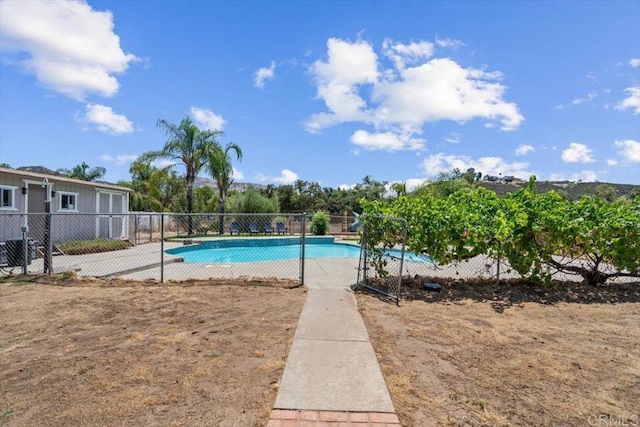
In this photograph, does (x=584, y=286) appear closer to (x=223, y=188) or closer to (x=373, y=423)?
(x=373, y=423)

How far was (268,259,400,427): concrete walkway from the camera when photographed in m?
2.63

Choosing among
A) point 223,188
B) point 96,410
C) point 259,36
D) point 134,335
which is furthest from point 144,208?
point 96,410

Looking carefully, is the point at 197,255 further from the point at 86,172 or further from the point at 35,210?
the point at 86,172

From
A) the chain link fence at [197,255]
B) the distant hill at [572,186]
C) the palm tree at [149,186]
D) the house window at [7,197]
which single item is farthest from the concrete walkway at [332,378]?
the distant hill at [572,186]

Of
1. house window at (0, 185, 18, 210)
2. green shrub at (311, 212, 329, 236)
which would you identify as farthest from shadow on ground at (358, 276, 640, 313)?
green shrub at (311, 212, 329, 236)

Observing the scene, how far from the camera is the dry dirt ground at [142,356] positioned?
8.98 ft

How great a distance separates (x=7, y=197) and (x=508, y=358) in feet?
46.6

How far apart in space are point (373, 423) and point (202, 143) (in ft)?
66.3

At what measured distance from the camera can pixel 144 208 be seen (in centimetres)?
2672

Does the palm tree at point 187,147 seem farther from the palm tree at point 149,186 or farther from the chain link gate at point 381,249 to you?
the chain link gate at point 381,249

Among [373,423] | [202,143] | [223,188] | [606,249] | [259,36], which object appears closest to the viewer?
[373,423]

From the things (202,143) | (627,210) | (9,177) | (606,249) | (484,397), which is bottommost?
(484,397)

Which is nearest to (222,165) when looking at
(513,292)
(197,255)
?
(197,255)

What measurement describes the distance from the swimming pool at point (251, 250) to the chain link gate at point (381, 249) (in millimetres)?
6118
